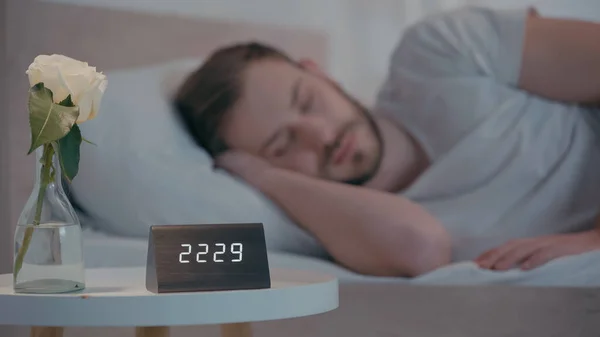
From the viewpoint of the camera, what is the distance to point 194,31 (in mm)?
2070

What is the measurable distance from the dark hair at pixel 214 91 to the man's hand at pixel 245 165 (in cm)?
3

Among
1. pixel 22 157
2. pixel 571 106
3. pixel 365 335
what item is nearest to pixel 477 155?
pixel 571 106

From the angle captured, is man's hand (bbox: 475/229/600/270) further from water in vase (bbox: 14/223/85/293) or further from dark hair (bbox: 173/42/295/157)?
water in vase (bbox: 14/223/85/293)

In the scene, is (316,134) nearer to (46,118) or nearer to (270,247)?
(270,247)

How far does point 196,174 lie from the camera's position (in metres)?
2.01

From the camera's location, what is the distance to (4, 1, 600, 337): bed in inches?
76.8

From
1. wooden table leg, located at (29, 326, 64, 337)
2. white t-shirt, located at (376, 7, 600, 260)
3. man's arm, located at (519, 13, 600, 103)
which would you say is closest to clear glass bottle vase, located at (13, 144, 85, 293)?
wooden table leg, located at (29, 326, 64, 337)

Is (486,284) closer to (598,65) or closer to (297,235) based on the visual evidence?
(297,235)

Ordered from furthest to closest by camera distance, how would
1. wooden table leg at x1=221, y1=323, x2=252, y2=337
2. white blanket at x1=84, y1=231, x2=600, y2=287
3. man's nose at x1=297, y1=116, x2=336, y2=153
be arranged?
man's nose at x1=297, y1=116, x2=336, y2=153, white blanket at x1=84, y1=231, x2=600, y2=287, wooden table leg at x1=221, y1=323, x2=252, y2=337

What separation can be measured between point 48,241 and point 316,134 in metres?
1.03

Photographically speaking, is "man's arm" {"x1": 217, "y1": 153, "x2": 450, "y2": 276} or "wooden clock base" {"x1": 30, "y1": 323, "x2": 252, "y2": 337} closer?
"wooden clock base" {"x1": 30, "y1": 323, "x2": 252, "y2": 337}

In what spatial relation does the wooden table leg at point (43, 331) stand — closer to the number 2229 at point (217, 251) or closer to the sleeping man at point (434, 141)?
the number 2229 at point (217, 251)

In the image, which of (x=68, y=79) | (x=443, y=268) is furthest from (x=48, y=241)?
(x=443, y=268)

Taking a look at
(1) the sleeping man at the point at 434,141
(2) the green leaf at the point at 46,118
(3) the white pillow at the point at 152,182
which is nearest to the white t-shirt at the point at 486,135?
(1) the sleeping man at the point at 434,141
